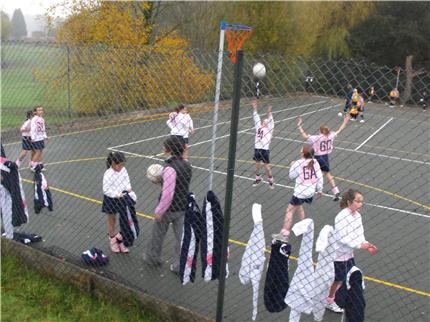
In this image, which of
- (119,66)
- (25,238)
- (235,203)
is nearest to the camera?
(25,238)

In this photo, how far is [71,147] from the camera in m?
13.4

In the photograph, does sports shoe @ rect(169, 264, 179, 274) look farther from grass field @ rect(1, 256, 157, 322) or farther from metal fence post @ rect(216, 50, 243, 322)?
metal fence post @ rect(216, 50, 243, 322)

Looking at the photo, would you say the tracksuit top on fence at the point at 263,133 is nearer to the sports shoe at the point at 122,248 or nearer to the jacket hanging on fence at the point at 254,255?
the sports shoe at the point at 122,248

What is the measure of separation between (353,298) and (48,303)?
10.2ft

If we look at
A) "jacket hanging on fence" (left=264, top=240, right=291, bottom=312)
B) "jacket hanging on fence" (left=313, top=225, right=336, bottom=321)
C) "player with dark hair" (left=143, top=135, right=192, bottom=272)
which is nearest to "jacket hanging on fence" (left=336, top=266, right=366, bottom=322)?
"jacket hanging on fence" (left=313, top=225, right=336, bottom=321)

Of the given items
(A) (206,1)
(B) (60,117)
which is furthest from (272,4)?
(B) (60,117)

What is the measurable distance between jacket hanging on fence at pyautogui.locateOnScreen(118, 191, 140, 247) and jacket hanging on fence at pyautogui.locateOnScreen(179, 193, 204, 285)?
1486 millimetres

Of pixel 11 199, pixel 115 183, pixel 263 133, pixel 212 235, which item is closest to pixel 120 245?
pixel 115 183

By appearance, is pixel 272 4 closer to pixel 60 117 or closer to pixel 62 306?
pixel 60 117

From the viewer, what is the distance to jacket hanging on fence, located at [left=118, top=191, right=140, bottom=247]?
5.99 m

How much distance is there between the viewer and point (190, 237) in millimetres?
4641

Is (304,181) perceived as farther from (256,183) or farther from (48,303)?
(48,303)

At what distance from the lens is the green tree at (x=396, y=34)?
32.4 meters

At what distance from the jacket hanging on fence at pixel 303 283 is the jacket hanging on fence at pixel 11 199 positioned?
12.1 ft
